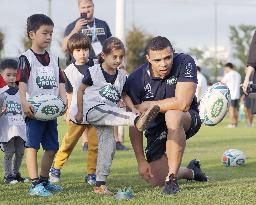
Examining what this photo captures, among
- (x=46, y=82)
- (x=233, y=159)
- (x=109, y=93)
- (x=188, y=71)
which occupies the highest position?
(x=188, y=71)

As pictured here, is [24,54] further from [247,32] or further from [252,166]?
[247,32]

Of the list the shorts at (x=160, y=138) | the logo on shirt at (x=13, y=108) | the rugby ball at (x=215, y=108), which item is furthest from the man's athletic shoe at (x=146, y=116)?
the logo on shirt at (x=13, y=108)

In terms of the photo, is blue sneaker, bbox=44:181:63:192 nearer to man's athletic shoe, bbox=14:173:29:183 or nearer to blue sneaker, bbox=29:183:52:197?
blue sneaker, bbox=29:183:52:197

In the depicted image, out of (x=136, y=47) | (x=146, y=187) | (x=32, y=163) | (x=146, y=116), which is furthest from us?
(x=136, y=47)

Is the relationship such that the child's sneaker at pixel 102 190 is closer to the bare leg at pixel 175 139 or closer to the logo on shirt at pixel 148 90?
the bare leg at pixel 175 139

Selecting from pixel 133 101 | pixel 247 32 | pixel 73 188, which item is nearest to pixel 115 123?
pixel 133 101

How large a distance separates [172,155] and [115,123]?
0.63 m

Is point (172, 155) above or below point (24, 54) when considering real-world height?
below

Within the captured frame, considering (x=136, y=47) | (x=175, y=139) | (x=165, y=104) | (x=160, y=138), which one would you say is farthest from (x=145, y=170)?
(x=136, y=47)

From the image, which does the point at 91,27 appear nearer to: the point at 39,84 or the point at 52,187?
the point at 39,84

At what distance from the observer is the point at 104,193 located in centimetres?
684

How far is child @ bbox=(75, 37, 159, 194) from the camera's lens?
6.90 meters

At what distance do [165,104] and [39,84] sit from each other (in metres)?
1.26

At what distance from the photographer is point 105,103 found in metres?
7.07
